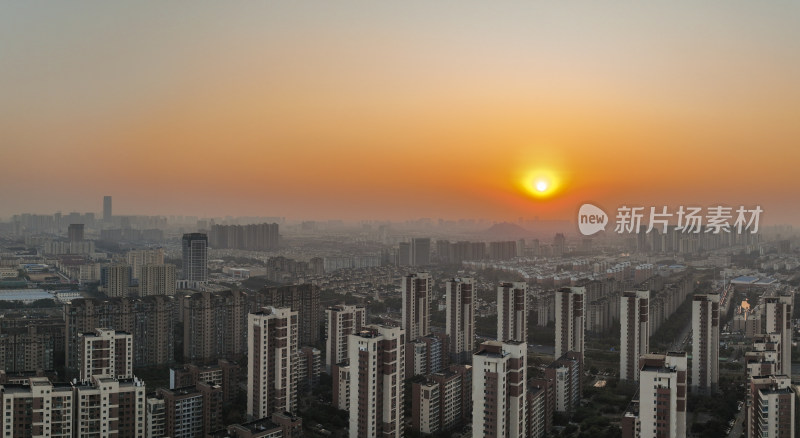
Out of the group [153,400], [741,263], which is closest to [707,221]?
[741,263]

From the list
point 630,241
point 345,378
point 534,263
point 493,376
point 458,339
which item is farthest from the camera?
point 534,263

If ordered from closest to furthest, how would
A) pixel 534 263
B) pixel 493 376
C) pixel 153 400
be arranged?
pixel 493 376
pixel 153 400
pixel 534 263

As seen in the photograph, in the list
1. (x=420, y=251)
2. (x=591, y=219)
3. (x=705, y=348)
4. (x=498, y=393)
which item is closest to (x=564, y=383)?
(x=705, y=348)

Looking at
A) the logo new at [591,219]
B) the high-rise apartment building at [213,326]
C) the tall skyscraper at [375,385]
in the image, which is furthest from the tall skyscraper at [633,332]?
the high-rise apartment building at [213,326]

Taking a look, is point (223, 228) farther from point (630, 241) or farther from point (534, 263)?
point (630, 241)

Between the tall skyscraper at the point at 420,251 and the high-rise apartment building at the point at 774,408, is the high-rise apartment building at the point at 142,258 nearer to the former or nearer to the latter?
the tall skyscraper at the point at 420,251

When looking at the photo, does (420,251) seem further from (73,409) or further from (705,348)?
(73,409)

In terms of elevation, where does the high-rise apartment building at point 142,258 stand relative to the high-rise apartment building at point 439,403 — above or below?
above
